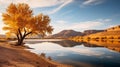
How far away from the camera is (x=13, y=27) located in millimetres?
48219

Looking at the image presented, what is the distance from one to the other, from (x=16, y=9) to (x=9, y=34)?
7.39m

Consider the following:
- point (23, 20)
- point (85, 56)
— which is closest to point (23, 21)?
point (23, 20)

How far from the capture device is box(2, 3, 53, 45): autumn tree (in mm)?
47144

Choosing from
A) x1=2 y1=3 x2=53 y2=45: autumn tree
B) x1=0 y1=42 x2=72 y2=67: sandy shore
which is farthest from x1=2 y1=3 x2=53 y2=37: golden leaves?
x1=0 y1=42 x2=72 y2=67: sandy shore

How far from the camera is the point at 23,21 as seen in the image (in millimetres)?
47156

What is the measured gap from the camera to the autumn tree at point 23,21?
1856 inches

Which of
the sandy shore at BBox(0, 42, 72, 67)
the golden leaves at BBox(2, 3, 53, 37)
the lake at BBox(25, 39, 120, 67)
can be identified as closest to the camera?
the sandy shore at BBox(0, 42, 72, 67)

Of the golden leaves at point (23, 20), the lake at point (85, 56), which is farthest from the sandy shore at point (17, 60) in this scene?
the golden leaves at point (23, 20)

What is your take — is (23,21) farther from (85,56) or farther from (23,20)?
(85,56)

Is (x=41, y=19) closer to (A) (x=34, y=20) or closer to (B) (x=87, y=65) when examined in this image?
(A) (x=34, y=20)

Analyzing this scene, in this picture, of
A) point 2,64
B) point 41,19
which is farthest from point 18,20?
point 2,64

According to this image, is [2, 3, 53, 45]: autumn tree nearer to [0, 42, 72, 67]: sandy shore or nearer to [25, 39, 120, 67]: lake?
[25, 39, 120, 67]: lake

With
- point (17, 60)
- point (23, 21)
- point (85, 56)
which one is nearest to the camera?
point (17, 60)

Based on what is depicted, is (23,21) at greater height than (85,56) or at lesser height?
greater
